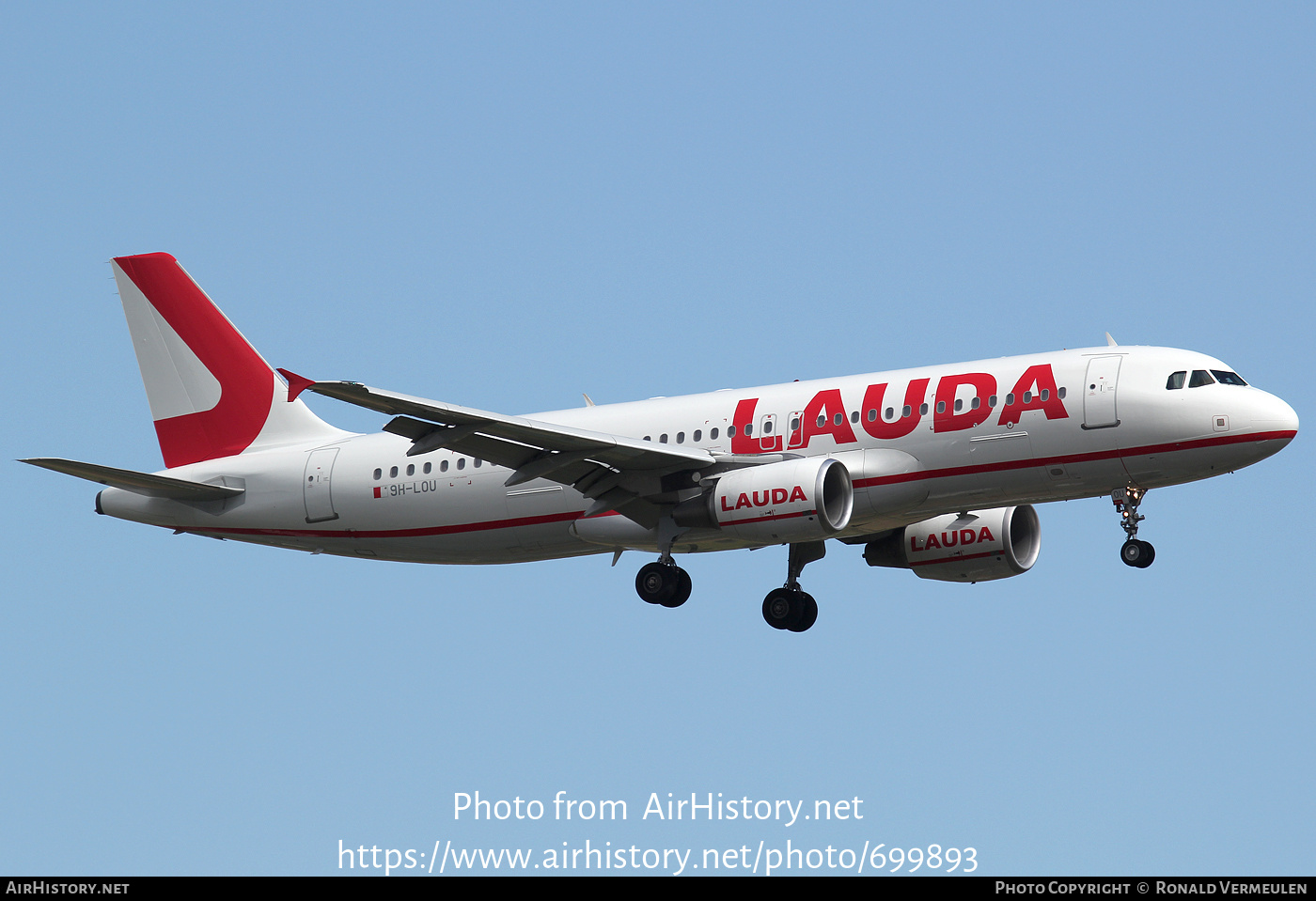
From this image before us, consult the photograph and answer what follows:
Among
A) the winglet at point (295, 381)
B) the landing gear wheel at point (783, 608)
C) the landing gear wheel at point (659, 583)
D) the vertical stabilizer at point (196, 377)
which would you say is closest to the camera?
the winglet at point (295, 381)

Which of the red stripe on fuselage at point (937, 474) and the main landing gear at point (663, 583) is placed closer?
the red stripe on fuselage at point (937, 474)

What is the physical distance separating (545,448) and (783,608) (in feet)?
26.6

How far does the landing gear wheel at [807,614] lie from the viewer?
38812 millimetres

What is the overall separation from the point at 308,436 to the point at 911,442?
15.2 m

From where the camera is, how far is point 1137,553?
33.0m

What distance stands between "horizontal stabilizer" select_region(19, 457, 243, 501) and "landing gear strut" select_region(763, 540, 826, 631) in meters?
12.7

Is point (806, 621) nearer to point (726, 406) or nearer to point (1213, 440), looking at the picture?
point (726, 406)

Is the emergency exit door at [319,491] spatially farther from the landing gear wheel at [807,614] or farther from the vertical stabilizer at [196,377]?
the landing gear wheel at [807,614]

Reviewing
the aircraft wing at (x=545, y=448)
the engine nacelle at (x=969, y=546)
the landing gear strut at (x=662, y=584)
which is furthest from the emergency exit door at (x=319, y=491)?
the engine nacelle at (x=969, y=546)

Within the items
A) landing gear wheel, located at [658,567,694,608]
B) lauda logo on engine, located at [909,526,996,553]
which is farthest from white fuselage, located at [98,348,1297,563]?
lauda logo on engine, located at [909,526,996,553]

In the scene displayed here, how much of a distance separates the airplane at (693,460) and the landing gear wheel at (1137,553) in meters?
0.04

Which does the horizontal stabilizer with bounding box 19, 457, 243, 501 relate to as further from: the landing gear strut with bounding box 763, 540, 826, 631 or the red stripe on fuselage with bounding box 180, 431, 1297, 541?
the landing gear strut with bounding box 763, 540, 826, 631

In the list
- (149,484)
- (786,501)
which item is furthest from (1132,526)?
(149,484)

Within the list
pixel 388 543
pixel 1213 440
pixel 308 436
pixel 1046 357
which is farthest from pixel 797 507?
pixel 308 436
